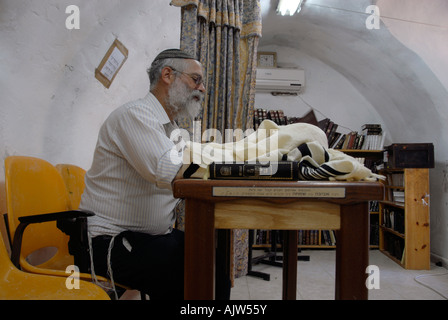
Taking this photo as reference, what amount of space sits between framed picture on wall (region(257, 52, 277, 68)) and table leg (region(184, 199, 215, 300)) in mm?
3716

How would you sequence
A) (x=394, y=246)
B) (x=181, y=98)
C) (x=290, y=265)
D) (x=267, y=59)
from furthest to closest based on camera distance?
(x=267, y=59), (x=394, y=246), (x=181, y=98), (x=290, y=265)

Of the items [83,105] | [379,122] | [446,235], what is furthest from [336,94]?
[83,105]

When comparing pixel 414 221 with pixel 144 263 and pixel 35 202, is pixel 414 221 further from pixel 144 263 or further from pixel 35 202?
pixel 35 202

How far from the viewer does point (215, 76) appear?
7.61 ft

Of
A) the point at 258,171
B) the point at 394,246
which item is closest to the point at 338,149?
the point at 394,246

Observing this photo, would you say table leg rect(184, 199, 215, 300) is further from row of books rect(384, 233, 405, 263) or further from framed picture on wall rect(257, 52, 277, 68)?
framed picture on wall rect(257, 52, 277, 68)

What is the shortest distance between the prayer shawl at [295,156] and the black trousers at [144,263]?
39 centimetres

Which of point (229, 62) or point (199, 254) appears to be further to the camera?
point (229, 62)

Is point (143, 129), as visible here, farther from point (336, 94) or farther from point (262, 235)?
point (336, 94)

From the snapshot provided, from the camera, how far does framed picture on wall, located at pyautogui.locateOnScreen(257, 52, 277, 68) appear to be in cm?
404

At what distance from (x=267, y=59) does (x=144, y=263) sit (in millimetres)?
3677

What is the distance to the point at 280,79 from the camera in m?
3.88

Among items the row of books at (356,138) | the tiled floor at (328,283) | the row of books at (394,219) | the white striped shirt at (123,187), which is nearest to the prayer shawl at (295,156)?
the white striped shirt at (123,187)

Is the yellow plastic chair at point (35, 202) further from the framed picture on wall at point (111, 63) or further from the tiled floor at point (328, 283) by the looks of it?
the tiled floor at point (328, 283)
